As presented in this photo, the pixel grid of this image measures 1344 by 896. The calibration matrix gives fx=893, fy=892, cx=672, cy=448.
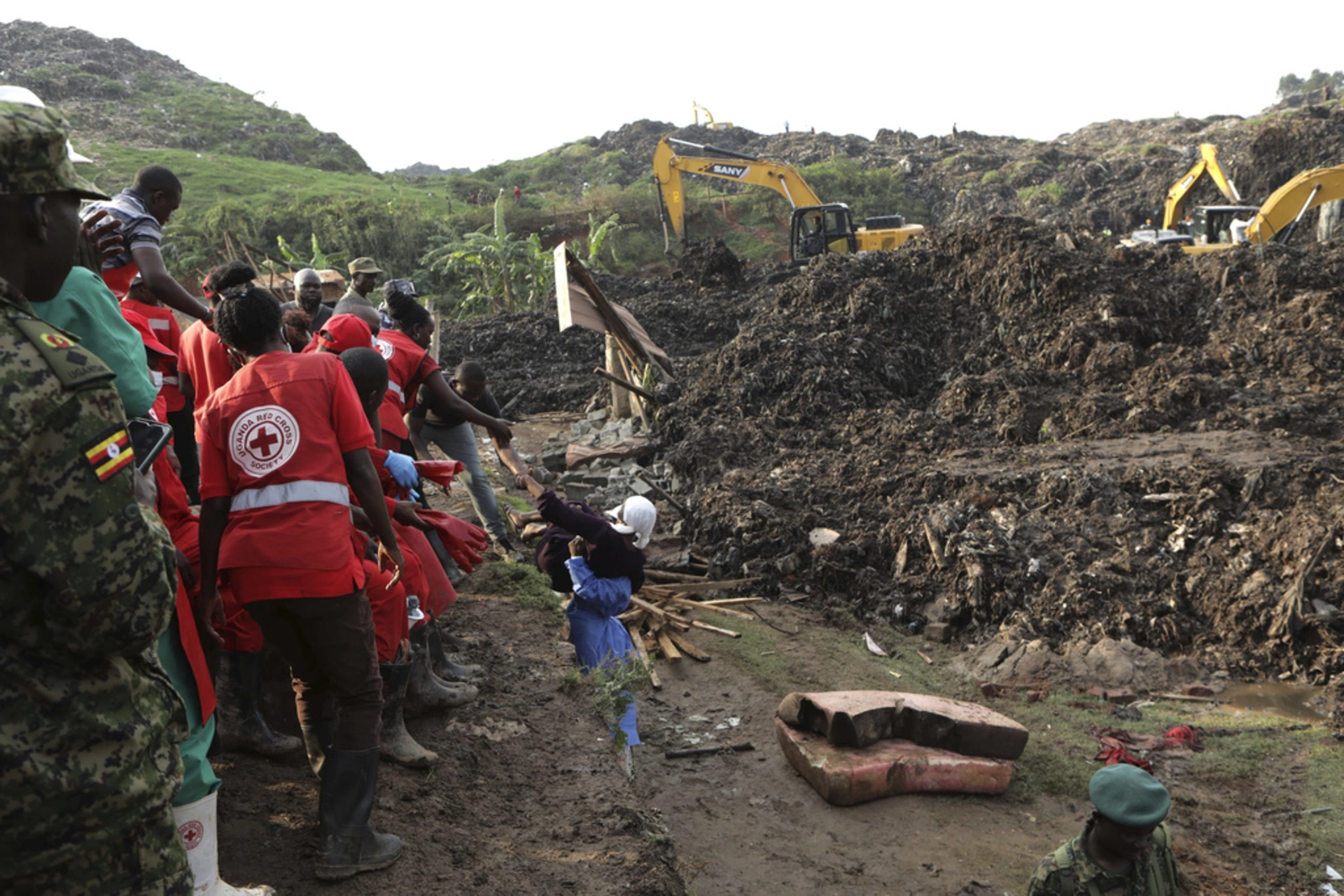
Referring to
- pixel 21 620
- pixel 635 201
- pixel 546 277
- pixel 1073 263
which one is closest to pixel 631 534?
pixel 21 620

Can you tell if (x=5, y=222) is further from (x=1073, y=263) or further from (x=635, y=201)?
(x=635, y=201)

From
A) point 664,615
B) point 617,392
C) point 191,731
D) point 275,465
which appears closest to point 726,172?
point 617,392

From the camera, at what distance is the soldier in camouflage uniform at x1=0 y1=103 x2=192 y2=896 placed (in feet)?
4.60

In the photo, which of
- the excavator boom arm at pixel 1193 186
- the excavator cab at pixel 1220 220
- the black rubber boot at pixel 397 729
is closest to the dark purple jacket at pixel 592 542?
the black rubber boot at pixel 397 729

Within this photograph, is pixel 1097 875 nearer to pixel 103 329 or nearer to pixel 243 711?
pixel 243 711

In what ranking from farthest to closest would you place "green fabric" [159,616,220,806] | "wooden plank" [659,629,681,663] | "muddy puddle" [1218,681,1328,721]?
"wooden plank" [659,629,681,663] < "muddy puddle" [1218,681,1328,721] < "green fabric" [159,616,220,806]

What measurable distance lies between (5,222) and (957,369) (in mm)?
11412

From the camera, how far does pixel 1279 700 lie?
6035mm

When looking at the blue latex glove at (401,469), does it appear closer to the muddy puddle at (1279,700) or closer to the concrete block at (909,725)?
the concrete block at (909,725)

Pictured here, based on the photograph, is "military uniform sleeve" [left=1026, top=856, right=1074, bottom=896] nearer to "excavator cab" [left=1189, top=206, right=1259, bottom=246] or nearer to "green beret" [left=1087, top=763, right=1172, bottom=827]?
"green beret" [left=1087, top=763, right=1172, bottom=827]

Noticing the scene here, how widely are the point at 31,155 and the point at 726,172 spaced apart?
20.7 meters

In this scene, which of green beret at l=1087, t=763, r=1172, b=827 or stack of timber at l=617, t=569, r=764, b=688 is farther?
stack of timber at l=617, t=569, r=764, b=688

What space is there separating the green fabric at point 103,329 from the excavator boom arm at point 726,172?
773 inches

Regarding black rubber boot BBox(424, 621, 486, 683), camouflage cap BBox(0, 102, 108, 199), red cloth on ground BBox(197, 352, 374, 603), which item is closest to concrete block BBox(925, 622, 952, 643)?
black rubber boot BBox(424, 621, 486, 683)
